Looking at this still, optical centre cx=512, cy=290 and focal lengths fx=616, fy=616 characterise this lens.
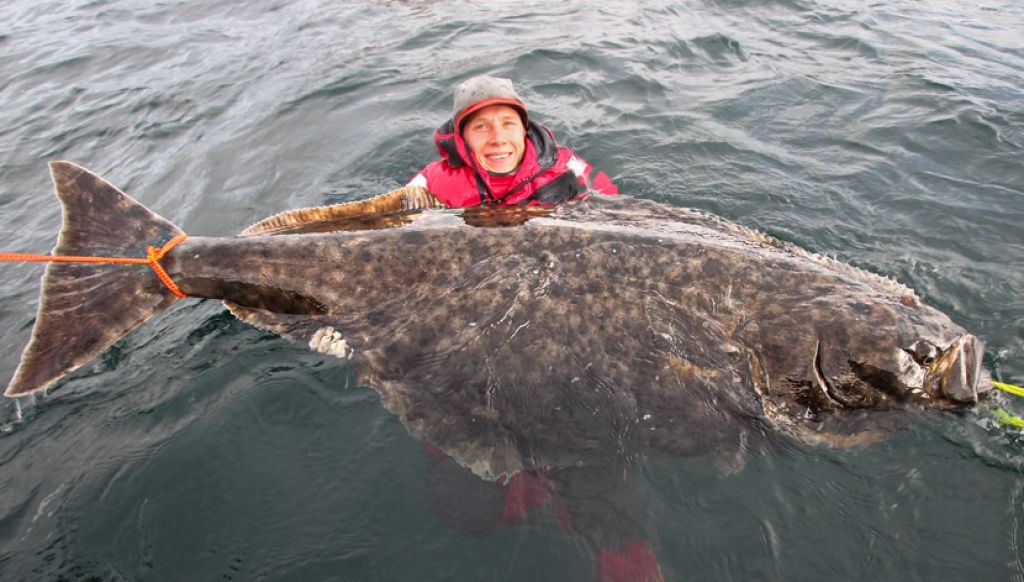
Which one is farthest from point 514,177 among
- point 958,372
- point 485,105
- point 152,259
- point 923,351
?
point 958,372

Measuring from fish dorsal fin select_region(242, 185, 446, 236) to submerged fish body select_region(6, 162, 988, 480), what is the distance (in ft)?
0.81

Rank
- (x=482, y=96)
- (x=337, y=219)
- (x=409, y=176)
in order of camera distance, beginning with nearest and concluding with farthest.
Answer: (x=337, y=219) < (x=482, y=96) < (x=409, y=176)

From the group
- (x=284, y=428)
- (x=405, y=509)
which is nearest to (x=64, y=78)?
(x=284, y=428)

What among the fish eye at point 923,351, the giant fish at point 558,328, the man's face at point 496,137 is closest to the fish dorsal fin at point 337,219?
the giant fish at point 558,328

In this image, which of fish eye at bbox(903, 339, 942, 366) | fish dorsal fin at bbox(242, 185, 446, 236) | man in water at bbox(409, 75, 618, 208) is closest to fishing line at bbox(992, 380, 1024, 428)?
fish eye at bbox(903, 339, 942, 366)

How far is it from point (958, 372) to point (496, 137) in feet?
11.6

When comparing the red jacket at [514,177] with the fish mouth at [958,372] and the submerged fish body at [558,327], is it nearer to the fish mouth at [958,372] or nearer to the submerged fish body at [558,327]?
the submerged fish body at [558,327]

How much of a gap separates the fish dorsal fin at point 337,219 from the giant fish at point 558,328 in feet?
0.79

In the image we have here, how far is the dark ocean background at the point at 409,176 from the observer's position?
117 inches

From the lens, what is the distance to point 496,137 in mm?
5125

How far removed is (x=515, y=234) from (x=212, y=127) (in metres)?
7.07

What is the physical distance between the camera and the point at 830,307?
3.12 metres

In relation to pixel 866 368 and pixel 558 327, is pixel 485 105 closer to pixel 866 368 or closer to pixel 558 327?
pixel 558 327

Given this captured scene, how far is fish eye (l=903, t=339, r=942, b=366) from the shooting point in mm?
3018
